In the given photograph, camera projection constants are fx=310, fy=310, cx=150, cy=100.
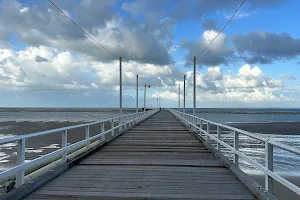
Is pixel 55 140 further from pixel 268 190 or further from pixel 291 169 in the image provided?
pixel 268 190

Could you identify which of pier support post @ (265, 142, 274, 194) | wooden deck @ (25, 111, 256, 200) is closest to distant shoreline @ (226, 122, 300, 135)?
wooden deck @ (25, 111, 256, 200)

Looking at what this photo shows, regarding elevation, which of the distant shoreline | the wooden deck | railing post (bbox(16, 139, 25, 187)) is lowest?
the distant shoreline

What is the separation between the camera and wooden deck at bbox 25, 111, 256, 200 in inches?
206

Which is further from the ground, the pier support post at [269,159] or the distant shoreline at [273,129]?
the pier support post at [269,159]

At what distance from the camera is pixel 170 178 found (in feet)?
21.2

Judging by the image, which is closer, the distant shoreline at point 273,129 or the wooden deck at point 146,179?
the wooden deck at point 146,179

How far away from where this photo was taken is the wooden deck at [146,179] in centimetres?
523

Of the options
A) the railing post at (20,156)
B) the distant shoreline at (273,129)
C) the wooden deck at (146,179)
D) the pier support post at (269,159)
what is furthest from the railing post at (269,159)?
the distant shoreline at (273,129)

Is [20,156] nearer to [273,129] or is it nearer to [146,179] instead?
Answer: [146,179]

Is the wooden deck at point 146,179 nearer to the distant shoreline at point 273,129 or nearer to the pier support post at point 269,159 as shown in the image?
the pier support post at point 269,159

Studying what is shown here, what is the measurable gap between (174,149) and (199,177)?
445 centimetres

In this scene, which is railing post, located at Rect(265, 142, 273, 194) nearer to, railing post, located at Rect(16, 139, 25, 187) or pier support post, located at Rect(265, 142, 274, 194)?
pier support post, located at Rect(265, 142, 274, 194)

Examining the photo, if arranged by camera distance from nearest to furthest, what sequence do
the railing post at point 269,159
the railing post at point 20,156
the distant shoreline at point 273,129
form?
the railing post at point 269,159 → the railing post at point 20,156 → the distant shoreline at point 273,129

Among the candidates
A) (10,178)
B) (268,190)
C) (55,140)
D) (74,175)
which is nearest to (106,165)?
(74,175)
